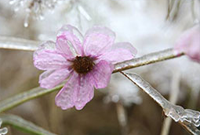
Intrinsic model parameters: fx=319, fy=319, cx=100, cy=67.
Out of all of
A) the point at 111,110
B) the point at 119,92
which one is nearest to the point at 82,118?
the point at 111,110

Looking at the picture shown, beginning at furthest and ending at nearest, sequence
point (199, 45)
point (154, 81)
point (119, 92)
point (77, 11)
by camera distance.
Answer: point (154, 81) → point (119, 92) → point (77, 11) → point (199, 45)

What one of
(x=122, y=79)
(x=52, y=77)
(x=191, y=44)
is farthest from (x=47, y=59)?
(x=122, y=79)

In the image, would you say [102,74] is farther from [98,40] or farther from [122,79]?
[122,79]

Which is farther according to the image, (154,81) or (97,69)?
(154,81)

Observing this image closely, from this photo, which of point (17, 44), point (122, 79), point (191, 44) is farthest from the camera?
point (122, 79)

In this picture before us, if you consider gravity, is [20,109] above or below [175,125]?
below

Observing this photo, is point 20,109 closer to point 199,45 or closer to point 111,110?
point 111,110

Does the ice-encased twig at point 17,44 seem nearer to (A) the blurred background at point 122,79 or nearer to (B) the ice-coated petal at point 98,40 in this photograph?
(B) the ice-coated petal at point 98,40
